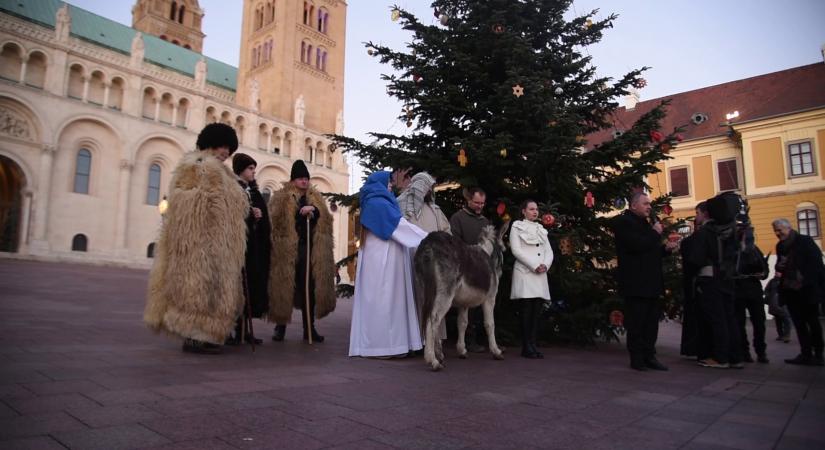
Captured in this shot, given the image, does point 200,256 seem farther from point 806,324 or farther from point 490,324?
point 806,324

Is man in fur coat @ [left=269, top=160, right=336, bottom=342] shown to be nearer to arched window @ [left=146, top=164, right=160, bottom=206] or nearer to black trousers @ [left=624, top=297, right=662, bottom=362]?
black trousers @ [left=624, top=297, right=662, bottom=362]

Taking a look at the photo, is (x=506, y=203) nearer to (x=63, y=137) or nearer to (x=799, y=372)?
(x=799, y=372)

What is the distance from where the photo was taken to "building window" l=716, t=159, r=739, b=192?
89.4ft

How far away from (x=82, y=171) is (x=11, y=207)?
4782 mm

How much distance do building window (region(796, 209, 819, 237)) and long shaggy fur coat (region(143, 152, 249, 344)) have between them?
93.7 feet

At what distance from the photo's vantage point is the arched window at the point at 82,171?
35.0 metres

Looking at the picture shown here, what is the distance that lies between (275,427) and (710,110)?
33951 mm

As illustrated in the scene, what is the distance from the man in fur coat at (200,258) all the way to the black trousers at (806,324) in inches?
285

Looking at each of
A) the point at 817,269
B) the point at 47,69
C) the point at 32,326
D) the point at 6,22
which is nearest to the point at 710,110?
the point at 817,269

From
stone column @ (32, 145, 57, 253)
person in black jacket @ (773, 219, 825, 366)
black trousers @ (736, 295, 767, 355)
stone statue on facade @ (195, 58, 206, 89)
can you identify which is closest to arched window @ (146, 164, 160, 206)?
stone column @ (32, 145, 57, 253)

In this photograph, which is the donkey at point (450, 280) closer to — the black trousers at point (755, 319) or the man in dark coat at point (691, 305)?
the man in dark coat at point (691, 305)

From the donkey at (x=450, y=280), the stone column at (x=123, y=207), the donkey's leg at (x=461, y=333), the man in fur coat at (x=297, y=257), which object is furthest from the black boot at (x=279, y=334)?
the stone column at (x=123, y=207)

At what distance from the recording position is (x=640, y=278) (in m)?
5.62

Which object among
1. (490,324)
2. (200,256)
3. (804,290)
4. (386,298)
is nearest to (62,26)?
(200,256)
